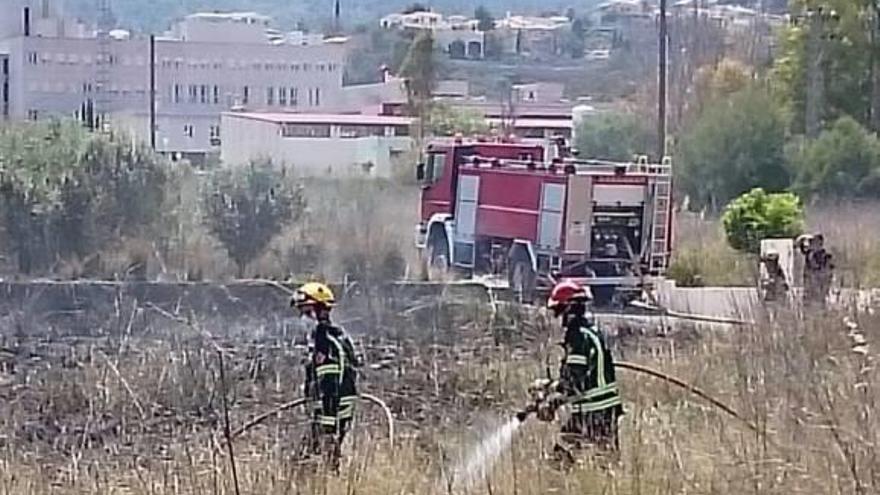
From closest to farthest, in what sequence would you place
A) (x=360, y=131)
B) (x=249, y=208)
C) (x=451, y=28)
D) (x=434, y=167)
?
1. (x=434, y=167)
2. (x=249, y=208)
3. (x=360, y=131)
4. (x=451, y=28)

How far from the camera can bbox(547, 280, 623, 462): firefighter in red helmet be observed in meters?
8.66

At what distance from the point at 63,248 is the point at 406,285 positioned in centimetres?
573

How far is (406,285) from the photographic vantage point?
2217cm

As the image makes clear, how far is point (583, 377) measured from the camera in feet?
29.2

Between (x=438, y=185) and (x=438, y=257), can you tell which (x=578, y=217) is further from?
(x=438, y=185)

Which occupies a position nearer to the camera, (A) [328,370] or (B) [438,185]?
(A) [328,370]

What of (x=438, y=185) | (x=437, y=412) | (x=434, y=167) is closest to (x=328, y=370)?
(x=437, y=412)

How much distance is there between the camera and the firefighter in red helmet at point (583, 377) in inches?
341

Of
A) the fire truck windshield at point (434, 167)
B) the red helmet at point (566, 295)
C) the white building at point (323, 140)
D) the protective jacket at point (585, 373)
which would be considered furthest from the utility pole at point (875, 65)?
the protective jacket at point (585, 373)

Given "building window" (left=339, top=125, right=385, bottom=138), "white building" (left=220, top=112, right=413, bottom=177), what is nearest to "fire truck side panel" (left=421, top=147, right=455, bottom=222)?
"white building" (left=220, top=112, right=413, bottom=177)

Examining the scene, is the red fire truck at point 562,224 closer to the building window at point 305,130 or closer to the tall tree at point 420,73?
the building window at point 305,130

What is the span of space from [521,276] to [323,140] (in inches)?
739

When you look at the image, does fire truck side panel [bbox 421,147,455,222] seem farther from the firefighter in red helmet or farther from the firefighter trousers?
the firefighter trousers

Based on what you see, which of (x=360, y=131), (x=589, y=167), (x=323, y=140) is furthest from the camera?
(x=360, y=131)
